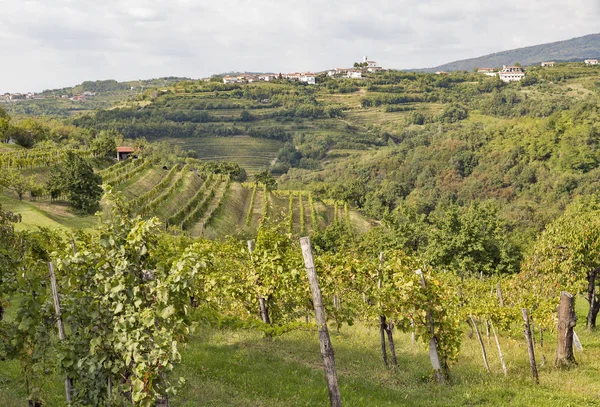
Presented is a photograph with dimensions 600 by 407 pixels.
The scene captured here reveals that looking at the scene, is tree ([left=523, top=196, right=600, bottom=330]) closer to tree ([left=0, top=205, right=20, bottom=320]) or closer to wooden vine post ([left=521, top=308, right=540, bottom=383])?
wooden vine post ([left=521, top=308, right=540, bottom=383])

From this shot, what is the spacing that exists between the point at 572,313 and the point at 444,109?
176m

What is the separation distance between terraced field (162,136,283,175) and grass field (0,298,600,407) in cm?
10612

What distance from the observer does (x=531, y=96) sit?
170125 mm

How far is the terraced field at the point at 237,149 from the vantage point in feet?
418

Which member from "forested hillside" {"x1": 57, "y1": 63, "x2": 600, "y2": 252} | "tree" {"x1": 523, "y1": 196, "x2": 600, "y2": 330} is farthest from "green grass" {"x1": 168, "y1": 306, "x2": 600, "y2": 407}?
"forested hillside" {"x1": 57, "y1": 63, "x2": 600, "y2": 252}

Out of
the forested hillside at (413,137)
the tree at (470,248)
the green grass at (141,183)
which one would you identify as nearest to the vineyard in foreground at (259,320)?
the tree at (470,248)

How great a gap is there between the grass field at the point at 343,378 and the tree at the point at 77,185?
25.1 meters

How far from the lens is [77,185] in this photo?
34.2 meters

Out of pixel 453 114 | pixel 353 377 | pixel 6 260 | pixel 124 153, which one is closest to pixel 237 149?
pixel 124 153

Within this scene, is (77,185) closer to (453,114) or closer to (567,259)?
(567,259)

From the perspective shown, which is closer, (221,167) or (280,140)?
(221,167)

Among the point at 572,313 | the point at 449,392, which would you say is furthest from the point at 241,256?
the point at 572,313

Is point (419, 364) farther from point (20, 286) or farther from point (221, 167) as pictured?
point (221, 167)

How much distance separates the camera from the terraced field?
127312mm
